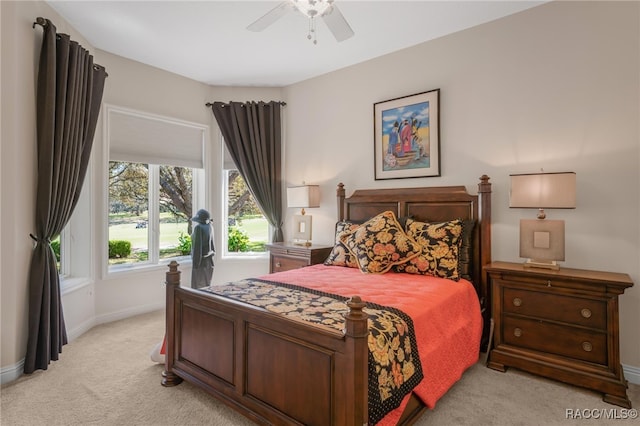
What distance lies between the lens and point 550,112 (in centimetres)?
281

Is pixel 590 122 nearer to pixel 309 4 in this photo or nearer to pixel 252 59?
pixel 309 4

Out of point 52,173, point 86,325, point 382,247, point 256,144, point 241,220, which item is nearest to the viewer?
point 52,173

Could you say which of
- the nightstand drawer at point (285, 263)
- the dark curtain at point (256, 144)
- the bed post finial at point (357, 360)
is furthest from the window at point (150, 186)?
the bed post finial at point (357, 360)

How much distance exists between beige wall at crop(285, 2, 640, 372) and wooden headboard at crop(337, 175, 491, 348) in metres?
0.12

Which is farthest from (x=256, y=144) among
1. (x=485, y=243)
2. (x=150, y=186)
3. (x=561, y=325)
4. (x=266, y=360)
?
(x=561, y=325)

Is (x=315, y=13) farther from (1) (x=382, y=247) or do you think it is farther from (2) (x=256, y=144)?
(2) (x=256, y=144)

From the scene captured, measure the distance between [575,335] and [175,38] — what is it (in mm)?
4243

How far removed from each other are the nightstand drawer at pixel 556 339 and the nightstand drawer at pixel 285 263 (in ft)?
6.72

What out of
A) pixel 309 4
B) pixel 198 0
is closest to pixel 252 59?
pixel 198 0

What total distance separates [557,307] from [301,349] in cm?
193

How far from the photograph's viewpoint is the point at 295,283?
259 centimetres

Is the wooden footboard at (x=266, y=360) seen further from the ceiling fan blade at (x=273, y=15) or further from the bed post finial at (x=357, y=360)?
the ceiling fan blade at (x=273, y=15)

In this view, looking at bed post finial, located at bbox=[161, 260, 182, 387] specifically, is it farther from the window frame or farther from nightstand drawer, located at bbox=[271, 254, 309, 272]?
the window frame

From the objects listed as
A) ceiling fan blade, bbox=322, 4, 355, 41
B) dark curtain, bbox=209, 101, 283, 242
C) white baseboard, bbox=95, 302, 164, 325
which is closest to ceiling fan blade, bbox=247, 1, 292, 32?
ceiling fan blade, bbox=322, 4, 355, 41
